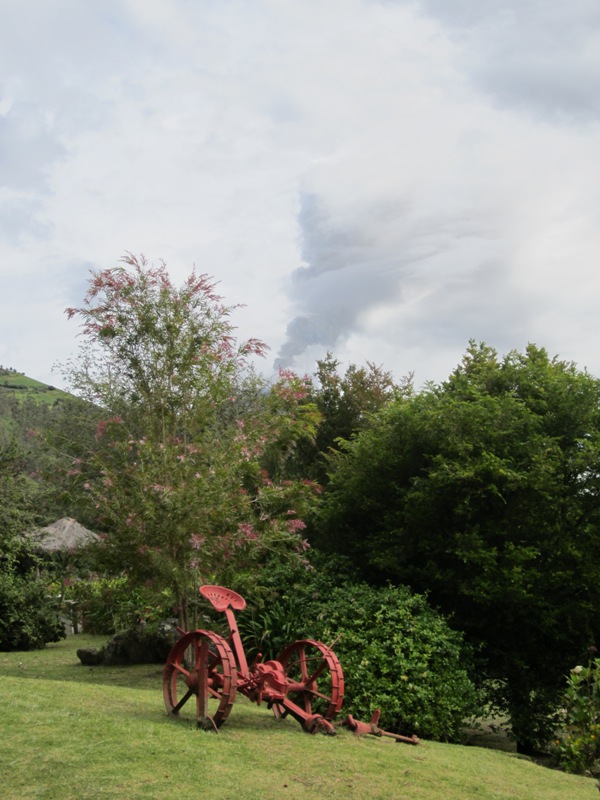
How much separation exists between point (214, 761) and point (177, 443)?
6.16 meters

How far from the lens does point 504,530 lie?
12.4m

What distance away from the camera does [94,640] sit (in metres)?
19.3

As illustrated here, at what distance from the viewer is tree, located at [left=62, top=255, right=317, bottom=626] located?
1073 cm

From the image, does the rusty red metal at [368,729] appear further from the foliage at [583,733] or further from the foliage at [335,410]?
the foliage at [335,410]

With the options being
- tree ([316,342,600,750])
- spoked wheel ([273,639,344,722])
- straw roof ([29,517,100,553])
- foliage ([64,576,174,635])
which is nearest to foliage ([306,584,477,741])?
spoked wheel ([273,639,344,722])

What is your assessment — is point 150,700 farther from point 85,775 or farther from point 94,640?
point 94,640

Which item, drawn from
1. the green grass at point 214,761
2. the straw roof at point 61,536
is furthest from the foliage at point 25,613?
the green grass at point 214,761

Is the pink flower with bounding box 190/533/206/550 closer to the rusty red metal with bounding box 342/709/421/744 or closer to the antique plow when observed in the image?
the antique plow

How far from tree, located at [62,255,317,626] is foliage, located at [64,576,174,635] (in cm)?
44

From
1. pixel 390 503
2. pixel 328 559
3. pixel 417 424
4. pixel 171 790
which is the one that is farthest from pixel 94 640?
pixel 171 790

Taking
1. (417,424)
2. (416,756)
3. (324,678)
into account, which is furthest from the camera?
(417,424)

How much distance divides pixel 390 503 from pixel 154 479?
15.3 ft

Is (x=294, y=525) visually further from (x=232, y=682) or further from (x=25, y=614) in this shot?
(x=25, y=614)

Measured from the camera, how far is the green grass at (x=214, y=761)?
5473 mm
